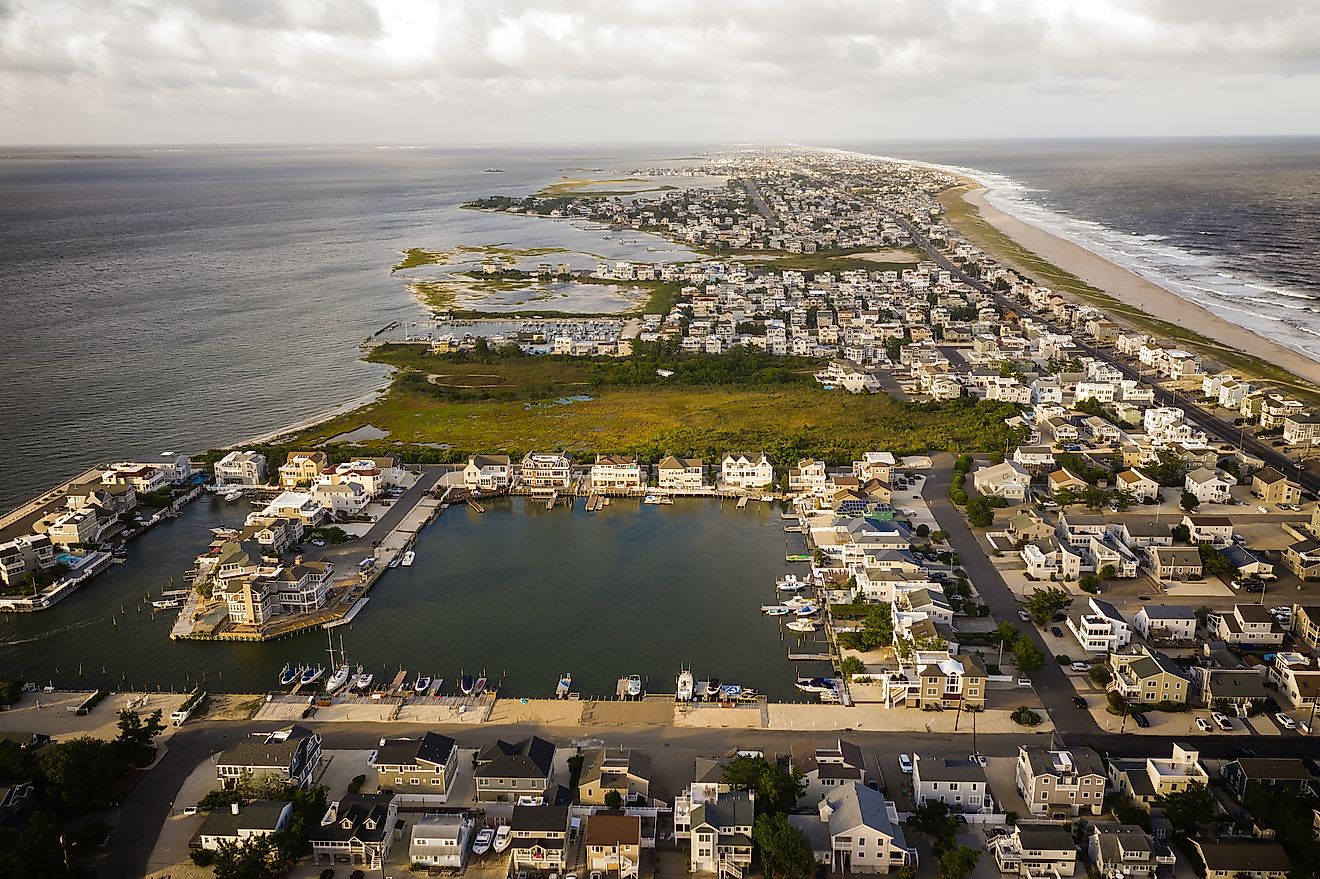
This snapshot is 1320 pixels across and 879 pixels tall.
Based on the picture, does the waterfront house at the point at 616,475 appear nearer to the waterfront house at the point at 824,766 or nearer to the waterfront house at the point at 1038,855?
the waterfront house at the point at 824,766

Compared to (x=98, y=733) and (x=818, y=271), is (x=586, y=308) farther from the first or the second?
(x=98, y=733)

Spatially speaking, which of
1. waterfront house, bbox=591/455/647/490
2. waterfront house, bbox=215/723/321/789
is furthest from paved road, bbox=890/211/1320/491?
waterfront house, bbox=215/723/321/789

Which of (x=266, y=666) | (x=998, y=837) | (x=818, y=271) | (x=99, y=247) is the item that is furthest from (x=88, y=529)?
(x=99, y=247)

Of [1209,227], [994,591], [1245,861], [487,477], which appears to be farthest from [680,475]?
[1209,227]

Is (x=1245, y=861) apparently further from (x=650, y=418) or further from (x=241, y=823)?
(x=650, y=418)

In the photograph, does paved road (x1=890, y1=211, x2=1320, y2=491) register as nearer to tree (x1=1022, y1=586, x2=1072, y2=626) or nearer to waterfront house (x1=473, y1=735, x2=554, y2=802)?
tree (x1=1022, y1=586, x2=1072, y2=626)

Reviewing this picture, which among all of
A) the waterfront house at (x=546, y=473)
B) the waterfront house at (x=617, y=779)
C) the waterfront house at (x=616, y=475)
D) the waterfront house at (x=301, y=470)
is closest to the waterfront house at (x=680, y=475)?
the waterfront house at (x=616, y=475)
